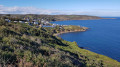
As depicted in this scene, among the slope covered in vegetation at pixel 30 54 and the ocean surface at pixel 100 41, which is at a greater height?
the slope covered in vegetation at pixel 30 54

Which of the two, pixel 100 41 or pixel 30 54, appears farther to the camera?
pixel 100 41

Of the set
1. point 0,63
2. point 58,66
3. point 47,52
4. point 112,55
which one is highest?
point 0,63

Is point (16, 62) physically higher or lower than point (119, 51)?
higher

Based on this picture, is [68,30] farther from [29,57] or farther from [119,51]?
[29,57]

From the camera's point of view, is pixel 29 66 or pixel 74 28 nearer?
pixel 29 66

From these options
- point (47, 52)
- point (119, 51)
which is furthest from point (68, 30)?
point (47, 52)

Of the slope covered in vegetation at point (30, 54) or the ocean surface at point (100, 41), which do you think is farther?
the ocean surface at point (100, 41)

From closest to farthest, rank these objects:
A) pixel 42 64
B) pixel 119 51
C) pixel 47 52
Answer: pixel 42 64 → pixel 47 52 → pixel 119 51

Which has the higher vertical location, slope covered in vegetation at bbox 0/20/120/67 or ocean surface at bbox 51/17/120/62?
slope covered in vegetation at bbox 0/20/120/67

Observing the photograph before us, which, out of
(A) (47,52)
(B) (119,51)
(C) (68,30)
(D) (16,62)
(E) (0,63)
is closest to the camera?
(E) (0,63)

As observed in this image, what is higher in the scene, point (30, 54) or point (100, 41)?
point (30, 54)

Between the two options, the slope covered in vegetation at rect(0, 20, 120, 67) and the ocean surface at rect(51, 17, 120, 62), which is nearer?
the slope covered in vegetation at rect(0, 20, 120, 67)
